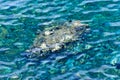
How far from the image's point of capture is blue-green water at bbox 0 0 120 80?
66.5ft

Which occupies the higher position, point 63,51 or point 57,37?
point 57,37

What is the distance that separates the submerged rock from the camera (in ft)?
72.3

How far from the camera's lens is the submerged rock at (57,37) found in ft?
72.3

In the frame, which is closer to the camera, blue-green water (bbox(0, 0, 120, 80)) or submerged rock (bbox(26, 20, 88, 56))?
blue-green water (bbox(0, 0, 120, 80))

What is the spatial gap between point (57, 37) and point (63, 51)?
1.32 m

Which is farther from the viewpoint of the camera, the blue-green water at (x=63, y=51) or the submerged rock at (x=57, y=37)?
the submerged rock at (x=57, y=37)

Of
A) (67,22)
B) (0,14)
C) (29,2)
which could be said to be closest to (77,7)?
(67,22)

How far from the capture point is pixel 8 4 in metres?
27.5

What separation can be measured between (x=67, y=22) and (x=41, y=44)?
9.05 ft

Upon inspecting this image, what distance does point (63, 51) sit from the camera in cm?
2178

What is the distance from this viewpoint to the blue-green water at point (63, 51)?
2027 centimetres

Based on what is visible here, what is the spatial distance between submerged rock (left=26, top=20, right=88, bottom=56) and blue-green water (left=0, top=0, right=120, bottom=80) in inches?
19.2

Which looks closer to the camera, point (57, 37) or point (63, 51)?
point (63, 51)

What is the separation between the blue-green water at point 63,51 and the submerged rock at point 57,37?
488 millimetres
